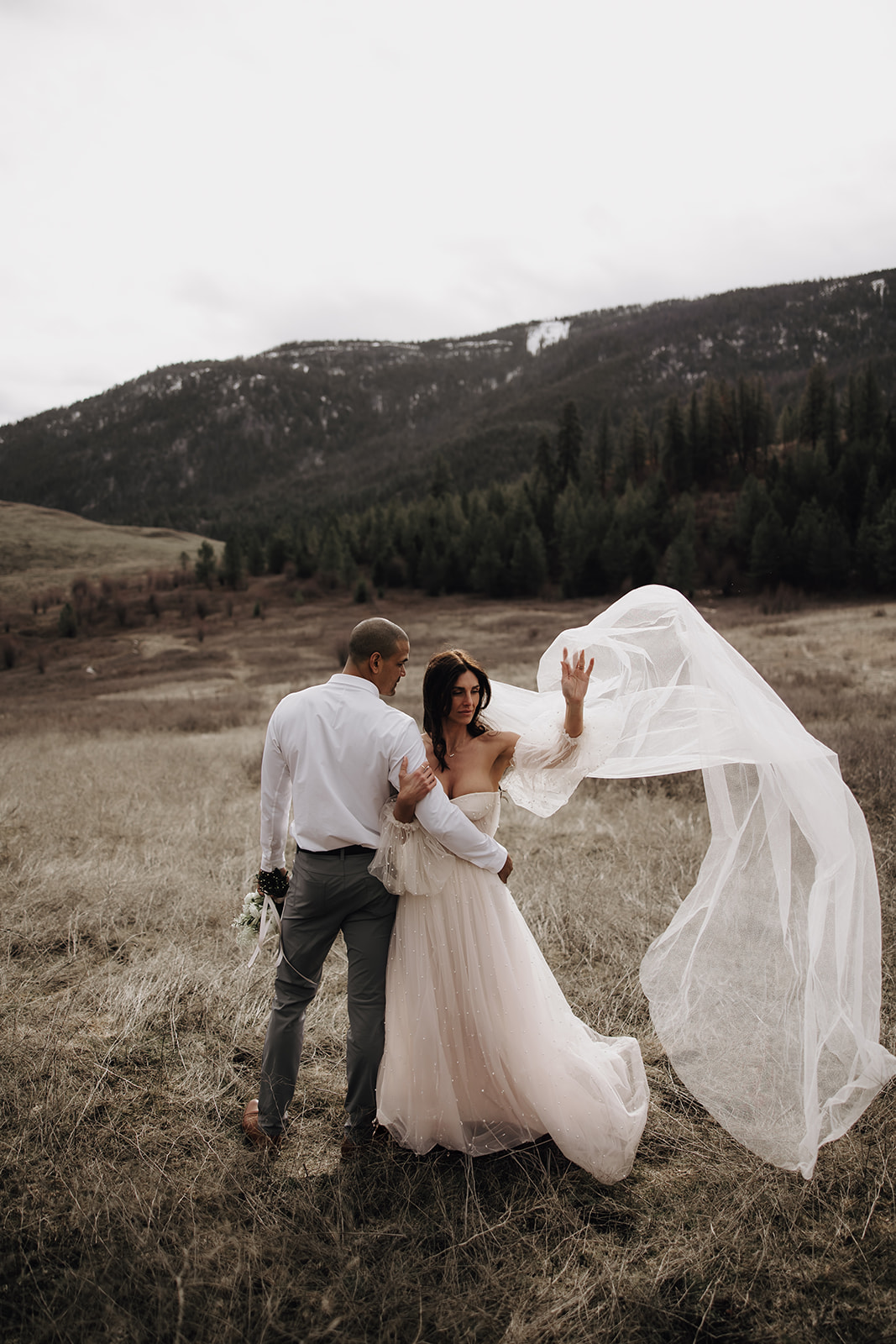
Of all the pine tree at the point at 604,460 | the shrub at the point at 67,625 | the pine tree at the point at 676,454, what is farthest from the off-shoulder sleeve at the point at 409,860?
the pine tree at the point at 604,460

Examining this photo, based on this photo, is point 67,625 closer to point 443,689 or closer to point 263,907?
point 263,907

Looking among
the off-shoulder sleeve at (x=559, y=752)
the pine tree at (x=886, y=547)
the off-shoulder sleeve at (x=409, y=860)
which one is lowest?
the off-shoulder sleeve at (x=409, y=860)

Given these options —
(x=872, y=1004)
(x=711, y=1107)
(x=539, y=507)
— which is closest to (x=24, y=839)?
(x=711, y=1107)

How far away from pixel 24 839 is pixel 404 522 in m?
67.2

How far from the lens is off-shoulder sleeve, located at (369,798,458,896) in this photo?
2.99 m

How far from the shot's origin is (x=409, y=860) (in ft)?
9.82

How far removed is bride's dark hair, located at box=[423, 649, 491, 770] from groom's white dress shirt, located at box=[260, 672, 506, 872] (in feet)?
1.06

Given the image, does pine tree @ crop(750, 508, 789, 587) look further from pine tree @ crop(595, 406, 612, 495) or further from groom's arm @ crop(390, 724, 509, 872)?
groom's arm @ crop(390, 724, 509, 872)

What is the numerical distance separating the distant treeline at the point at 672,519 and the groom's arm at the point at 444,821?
52.1 meters

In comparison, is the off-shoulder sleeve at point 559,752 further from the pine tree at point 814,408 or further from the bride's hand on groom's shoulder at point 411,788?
the pine tree at point 814,408

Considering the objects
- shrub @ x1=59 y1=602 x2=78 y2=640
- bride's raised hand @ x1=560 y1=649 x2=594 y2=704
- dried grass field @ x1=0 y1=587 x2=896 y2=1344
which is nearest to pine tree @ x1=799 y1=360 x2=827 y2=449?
shrub @ x1=59 y1=602 x2=78 y2=640

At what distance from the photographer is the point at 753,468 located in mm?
72062

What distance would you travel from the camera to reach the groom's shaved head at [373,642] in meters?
3.05

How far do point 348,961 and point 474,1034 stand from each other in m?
0.64
